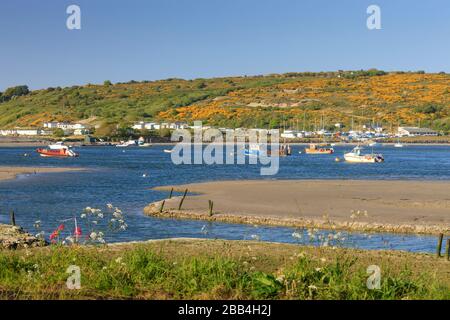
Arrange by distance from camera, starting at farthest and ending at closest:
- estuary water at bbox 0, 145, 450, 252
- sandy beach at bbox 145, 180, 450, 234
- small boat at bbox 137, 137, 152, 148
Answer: small boat at bbox 137, 137, 152, 148
sandy beach at bbox 145, 180, 450, 234
estuary water at bbox 0, 145, 450, 252

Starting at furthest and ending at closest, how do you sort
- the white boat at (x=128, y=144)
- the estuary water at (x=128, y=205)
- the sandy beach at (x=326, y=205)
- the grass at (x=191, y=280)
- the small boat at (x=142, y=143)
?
the small boat at (x=142, y=143) < the white boat at (x=128, y=144) < the sandy beach at (x=326, y=205) < the estuary water at (x=128, y=205) < the grass at (x=191, y=280)

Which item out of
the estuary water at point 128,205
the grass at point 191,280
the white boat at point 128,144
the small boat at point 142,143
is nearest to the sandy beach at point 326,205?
the estuary water at point 128,205

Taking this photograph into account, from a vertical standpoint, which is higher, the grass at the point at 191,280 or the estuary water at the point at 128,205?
the grass at the point at 191,280

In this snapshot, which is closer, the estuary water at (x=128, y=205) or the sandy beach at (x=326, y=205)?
the estuary water at (x=128, y=205)

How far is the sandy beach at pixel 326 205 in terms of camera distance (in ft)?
116

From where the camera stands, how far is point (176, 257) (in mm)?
17312

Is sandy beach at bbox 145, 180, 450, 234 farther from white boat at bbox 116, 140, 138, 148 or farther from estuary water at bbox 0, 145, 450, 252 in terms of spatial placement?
white boat at bbox 116, 140, 138, 148

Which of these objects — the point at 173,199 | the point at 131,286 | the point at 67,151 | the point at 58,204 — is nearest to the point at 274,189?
the point at 173,199

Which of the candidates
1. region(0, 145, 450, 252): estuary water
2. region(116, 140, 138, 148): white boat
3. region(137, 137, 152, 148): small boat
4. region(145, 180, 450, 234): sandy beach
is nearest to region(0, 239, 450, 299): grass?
region(0, 145, 450, 252): estuary water

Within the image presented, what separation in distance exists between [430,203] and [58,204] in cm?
2184

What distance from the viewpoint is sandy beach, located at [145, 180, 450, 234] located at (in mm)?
35219

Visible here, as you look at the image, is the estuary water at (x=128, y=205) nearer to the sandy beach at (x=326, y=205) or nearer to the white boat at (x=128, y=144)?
the sandy beach at (x=326, y=205)
